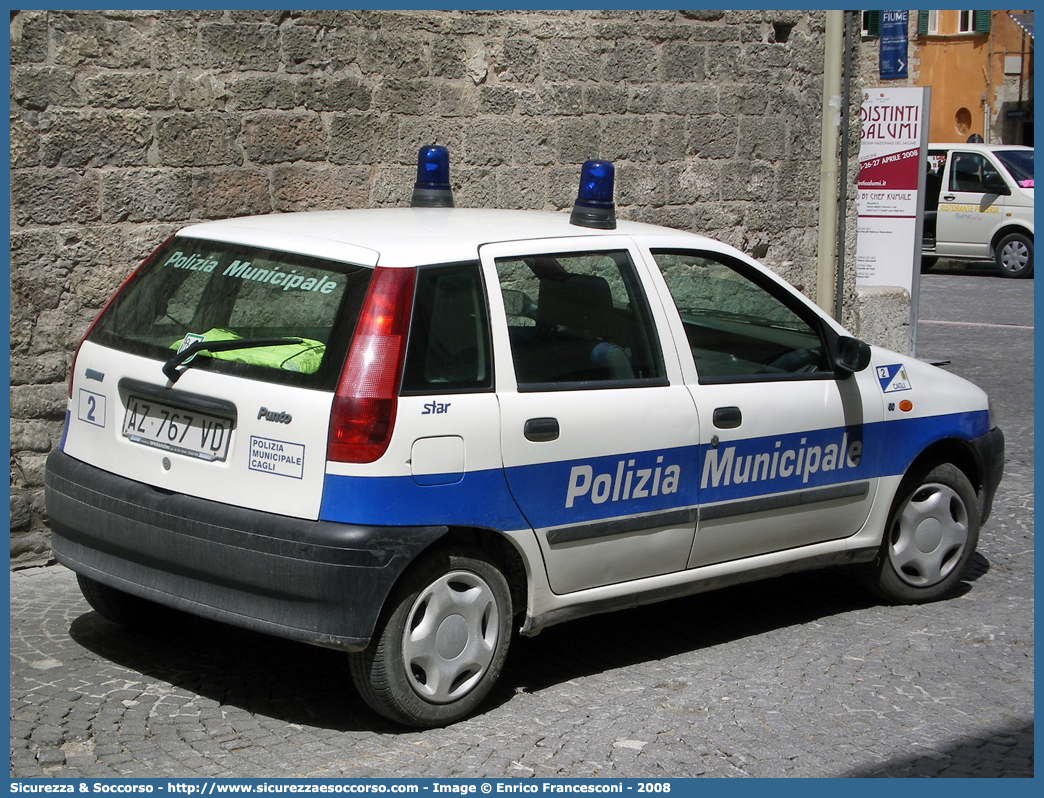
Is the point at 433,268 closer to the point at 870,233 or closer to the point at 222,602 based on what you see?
the point at 222,602

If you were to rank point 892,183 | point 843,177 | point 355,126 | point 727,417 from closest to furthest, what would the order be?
point 727,417 < point 355,126 < point 843,177 < point 892,183

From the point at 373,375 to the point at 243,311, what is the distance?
2.55 feet

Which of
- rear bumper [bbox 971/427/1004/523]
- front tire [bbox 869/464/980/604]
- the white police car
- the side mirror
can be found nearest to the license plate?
the white police car

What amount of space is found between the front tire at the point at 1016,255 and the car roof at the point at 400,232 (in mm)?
16442

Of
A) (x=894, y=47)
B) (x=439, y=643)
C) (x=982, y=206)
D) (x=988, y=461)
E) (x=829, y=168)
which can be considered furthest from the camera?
(x=982, y=206)

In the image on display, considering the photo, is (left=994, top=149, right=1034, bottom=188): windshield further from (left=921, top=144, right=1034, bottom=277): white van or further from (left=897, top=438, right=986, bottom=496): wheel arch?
(left=897, top=438, right=986, bottom=496): wheel arch

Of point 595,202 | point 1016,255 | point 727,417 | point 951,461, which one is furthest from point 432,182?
point 1016,255

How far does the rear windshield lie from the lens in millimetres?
4316

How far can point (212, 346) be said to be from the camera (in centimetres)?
439

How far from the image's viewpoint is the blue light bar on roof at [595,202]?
5.15 meters

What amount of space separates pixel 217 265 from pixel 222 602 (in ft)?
3.97

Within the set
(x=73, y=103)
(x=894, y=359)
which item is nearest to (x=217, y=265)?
(x=73, y=103)

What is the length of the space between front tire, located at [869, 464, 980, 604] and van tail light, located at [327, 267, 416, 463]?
2.58 meters

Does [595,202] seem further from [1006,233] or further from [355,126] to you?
[1006,233]
